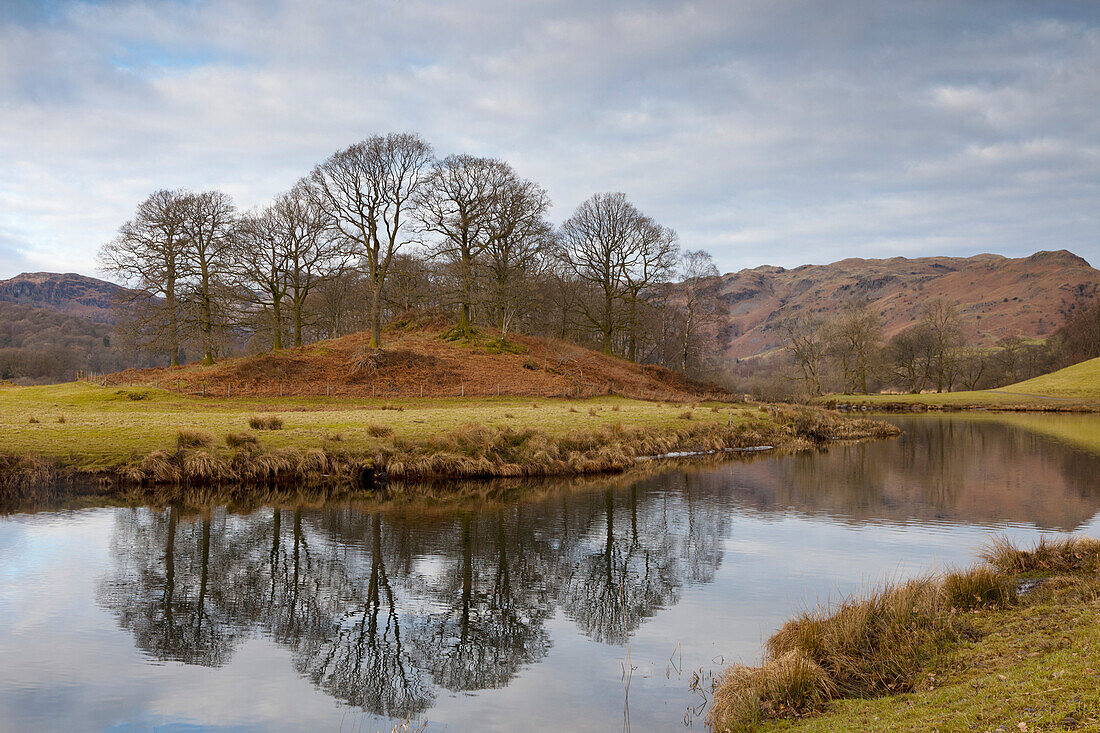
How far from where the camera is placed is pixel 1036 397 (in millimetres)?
73062

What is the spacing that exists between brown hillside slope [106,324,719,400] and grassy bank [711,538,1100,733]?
→ 116 feet

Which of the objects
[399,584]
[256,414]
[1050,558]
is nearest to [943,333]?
[256,414]

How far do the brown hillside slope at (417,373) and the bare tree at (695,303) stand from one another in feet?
25.2

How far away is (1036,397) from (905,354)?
19.7 meters

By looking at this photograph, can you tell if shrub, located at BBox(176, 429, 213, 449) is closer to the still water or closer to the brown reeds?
the still water

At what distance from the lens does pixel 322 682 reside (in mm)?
9297

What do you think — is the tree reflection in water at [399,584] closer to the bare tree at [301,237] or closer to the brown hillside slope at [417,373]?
the brown hillside slope at [417,373]

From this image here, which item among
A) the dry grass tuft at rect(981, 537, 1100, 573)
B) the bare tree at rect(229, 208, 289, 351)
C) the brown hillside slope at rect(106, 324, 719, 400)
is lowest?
the dry grass tuft at rect(981, 537, 1100, 573)

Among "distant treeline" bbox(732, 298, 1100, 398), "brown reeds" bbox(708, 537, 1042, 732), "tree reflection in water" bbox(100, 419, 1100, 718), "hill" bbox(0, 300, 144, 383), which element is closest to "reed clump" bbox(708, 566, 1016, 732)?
"brown reeds" bbox(708, 537, 1042, 732)

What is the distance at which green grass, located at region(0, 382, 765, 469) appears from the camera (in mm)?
23219

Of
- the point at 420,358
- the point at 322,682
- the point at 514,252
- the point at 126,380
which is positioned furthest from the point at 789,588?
the point at 514,252

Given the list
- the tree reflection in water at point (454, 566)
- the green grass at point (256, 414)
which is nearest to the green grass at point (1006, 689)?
the tree reflection in water at point (454, 566)

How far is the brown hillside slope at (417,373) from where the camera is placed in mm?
41000

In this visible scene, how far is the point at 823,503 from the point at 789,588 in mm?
9639
